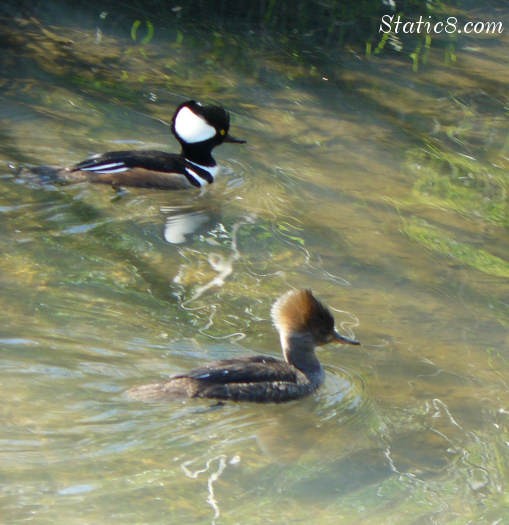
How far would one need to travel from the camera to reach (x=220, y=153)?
9.26 m

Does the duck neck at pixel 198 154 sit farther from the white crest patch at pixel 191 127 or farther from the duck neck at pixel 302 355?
the duck neck at pixel 302 355

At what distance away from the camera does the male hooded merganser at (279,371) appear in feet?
16.6

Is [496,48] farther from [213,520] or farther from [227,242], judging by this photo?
[213,520]

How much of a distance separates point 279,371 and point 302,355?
0.93 feet

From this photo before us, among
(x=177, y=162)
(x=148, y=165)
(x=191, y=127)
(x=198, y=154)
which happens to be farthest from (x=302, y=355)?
(x=191, y=127)

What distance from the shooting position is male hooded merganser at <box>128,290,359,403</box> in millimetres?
5066

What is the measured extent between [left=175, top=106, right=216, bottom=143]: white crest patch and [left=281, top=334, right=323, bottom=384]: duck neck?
11.2 ft

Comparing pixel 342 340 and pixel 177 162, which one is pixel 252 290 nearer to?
pixel 342 340

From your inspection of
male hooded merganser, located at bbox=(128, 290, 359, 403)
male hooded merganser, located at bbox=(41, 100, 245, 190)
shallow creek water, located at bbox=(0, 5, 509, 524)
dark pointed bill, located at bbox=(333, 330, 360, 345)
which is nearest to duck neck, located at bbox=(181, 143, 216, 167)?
male hooded merganser, located at bbox=(41, 100, 245, 190)

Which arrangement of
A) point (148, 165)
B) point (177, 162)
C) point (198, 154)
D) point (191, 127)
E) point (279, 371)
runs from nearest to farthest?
point (279, 371) → point (148, 165) → point (177, 162) → point (198, 154) → point (191, 127)

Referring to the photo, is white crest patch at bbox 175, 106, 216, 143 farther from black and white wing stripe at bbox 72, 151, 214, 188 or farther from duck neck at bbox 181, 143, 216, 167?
black and white wing stripe at bbox 72, 151, 214, 188

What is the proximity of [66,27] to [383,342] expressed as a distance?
695cm

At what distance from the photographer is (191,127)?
8523 mm

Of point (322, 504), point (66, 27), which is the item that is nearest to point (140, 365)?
point (322, 504)
